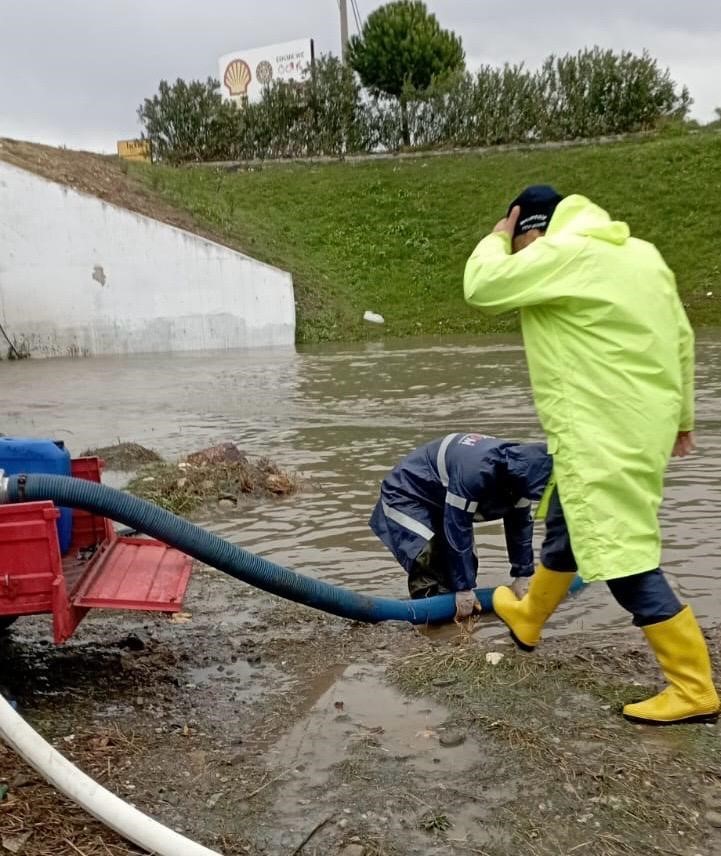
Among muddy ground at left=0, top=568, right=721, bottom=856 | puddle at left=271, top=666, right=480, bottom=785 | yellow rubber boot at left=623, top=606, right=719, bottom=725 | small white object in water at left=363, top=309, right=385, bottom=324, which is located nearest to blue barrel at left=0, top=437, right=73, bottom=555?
muddy ground at left=0, top=568, right=721, bottom=856

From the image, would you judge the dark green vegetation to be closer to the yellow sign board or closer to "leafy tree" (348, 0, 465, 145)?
the yellow sign board

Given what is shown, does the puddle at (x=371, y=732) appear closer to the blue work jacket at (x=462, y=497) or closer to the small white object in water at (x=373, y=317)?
the blue work jacket at (x=462, y=497)

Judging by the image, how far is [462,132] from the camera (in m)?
29.7

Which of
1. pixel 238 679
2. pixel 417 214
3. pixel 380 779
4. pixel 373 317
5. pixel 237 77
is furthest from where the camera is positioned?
pixel 237 77

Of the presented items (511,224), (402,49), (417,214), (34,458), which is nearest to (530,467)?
(511,224)

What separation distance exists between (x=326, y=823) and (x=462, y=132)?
29581mm

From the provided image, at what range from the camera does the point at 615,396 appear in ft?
9.37

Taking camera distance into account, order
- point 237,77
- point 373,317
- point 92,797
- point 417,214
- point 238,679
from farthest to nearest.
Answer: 1. point 237,77
2. point 417,214
3. point 373,317
4. point 238,679
5. point 92,797

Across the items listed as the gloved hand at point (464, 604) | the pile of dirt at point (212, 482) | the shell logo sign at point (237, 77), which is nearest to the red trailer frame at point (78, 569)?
the gloved hand at point (464, 604)

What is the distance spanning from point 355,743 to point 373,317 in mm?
18348

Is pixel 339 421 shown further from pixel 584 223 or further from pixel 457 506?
pixel 584 223

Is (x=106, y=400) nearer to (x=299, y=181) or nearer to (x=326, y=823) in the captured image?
(x=326, y=823)

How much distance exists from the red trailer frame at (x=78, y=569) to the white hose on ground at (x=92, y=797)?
52 centimetres

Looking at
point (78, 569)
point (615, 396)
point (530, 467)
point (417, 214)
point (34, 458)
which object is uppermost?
point (417, 214)
